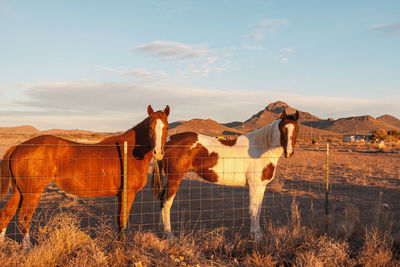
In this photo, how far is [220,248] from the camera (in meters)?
4.90

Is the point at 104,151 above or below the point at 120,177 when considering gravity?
above

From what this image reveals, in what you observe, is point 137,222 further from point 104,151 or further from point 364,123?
point 364,123

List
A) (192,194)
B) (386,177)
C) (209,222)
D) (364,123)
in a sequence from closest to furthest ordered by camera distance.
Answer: (209,222), (192,194), (386,177), (364,123)

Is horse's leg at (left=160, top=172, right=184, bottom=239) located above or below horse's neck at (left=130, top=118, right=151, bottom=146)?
below

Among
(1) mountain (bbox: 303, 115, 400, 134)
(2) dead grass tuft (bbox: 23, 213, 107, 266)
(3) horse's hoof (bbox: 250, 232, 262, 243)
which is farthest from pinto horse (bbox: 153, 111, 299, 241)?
(1) mountain (bbox: 303, 115, 400, 134)

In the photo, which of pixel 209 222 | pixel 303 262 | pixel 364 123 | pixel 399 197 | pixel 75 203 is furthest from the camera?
pixel 364 123

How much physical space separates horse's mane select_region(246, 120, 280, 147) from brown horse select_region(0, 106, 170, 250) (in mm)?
2152

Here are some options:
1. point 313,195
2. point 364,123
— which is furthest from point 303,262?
point 364,123

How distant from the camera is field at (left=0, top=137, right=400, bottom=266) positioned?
424cm

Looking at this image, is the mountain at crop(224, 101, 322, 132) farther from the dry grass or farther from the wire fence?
the dry grass

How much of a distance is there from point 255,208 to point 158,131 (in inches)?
98.7

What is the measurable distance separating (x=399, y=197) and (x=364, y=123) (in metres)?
129

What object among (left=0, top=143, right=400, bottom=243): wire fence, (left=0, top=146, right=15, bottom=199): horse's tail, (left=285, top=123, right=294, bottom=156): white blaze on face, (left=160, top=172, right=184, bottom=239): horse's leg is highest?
(left=285, top=123, right=294, bottom=156): white blaze on face

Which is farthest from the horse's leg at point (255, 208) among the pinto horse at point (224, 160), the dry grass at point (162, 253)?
the dry grass at point (162, 253)
